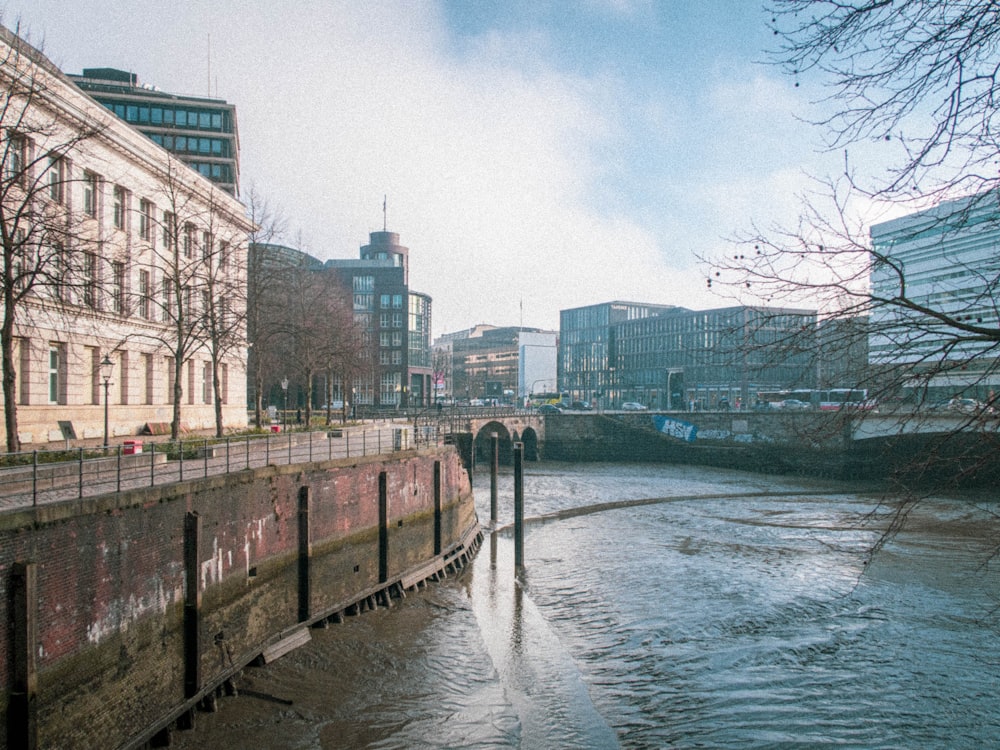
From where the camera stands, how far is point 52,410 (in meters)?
29.4

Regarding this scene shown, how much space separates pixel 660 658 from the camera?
19703 millimetres

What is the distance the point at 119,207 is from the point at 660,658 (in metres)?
29.5

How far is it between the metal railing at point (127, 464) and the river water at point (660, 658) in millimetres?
4937

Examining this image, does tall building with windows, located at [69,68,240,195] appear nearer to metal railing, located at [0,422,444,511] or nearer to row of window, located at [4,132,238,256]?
row of window, located at [4,132,238,256]

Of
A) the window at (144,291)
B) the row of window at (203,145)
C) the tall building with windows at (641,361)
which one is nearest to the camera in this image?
the window at (144,291)

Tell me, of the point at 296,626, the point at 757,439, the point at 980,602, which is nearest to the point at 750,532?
the point at 980,602

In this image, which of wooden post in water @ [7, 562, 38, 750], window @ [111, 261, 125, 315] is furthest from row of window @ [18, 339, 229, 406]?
wooden post in water @ [7, 562, 38, 750]

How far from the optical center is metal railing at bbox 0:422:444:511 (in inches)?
568

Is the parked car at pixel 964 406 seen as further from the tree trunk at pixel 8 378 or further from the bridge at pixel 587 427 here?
the bridge at pixel 587 427

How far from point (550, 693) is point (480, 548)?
55.1 feet

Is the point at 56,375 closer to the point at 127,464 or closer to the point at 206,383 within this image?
the point at 127,464

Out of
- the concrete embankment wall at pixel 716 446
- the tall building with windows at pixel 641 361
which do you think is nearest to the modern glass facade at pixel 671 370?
the tall building with windows at pixel 641 361

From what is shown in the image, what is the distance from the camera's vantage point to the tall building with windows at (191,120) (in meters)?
66.3

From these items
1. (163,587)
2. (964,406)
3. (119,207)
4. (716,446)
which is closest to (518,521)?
(163,587)
